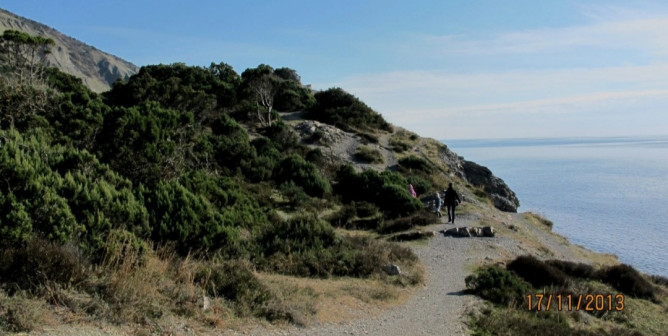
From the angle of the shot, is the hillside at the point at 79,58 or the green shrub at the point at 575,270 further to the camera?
the hillside at the point at 79,58

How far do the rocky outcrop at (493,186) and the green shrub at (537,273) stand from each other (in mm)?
24877

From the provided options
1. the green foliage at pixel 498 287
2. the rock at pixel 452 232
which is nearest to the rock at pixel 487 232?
the rock at pixel 452 232

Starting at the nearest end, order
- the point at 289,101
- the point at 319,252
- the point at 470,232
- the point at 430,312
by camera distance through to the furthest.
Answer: the point at 430,312 → the point at 319,252 → the point at 470,232 → the point at 289,101

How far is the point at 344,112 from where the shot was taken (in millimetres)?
48250

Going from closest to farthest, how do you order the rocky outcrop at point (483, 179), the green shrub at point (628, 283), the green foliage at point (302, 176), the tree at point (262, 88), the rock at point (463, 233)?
the green shrub at point (628, 283) → the rock at point (463, 233) → the green foliage at point (302, 176) → the rocky outcrop at point (483, 179) → the tree at point (262, 88)

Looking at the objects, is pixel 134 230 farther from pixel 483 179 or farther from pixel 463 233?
pixel 483 179

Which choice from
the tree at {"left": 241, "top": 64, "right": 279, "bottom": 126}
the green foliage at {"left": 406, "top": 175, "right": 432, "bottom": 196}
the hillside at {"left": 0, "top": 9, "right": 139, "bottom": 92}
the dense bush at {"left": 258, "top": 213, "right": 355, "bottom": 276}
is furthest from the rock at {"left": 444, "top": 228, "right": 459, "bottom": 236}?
the hillside at {"left": 0, "top": 9, "right": 139, "bottom": 92}

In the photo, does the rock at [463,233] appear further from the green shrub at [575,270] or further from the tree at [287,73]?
the tree at [287,73]

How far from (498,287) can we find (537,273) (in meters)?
2.53

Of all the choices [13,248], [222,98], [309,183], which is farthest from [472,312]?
[222,98]

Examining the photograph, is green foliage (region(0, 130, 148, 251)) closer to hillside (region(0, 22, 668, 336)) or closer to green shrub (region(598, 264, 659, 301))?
hillside (region(0, 22, 668, 336))

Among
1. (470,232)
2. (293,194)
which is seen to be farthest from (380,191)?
(470,232)

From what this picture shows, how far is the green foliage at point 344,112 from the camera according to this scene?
4684 cm

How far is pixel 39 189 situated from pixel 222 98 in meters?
36.8
